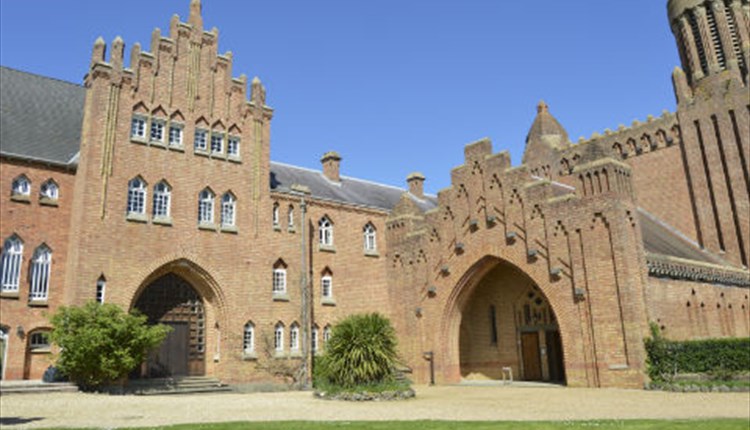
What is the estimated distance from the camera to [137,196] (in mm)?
26422

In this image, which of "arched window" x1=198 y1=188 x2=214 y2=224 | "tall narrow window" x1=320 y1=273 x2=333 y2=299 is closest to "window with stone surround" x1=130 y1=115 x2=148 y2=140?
"arched window" x1=198 y1=188 x2=214 y2=224

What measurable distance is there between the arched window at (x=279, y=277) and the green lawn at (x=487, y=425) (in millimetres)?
17422

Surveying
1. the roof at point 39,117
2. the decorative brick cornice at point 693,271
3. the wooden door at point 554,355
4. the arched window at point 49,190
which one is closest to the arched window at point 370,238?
the wooden door at point 554,355

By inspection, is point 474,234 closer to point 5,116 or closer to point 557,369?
point 557,369

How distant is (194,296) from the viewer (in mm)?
28234

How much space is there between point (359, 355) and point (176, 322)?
10.9 meters

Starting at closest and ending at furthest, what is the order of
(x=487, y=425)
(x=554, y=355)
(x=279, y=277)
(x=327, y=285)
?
1. (x=487, y=425)
2. (x=554, y=355)
3. (x=279, y=277)
4. (x=327, y=285)

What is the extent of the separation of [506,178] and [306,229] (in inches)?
436

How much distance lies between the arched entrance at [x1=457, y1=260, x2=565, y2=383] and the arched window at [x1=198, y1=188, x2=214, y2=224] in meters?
13.5

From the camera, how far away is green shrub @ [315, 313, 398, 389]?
20672 millimetres

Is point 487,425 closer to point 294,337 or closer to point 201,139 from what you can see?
point 294,337

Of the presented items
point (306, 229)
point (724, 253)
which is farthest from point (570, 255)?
point (724, 253)

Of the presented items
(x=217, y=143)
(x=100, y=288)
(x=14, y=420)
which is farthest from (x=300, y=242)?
(x=14, y=420)

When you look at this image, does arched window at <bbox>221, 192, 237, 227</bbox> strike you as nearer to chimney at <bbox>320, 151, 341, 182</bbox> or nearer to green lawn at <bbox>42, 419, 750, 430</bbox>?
chimney at <bbox>320, 151, 341, 182</bbox>
